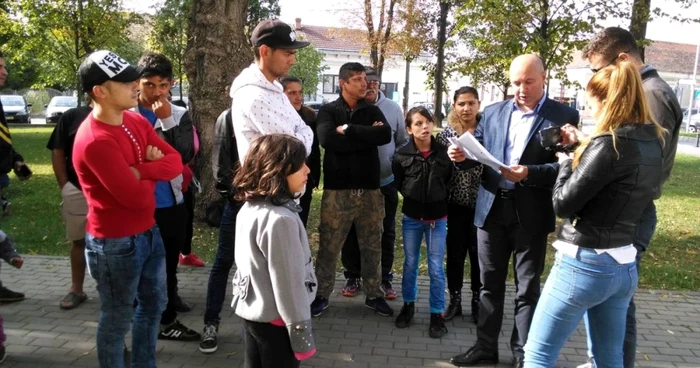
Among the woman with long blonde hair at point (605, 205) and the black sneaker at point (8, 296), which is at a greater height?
the woman with long blonde hair at point (605, 205)

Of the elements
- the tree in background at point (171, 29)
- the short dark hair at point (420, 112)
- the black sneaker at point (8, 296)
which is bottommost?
the black sneaker at point (8, 296)

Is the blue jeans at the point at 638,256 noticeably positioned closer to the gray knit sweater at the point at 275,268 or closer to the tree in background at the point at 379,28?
the gray knit sweater at the point at 275,268

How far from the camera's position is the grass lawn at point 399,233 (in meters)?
6.37

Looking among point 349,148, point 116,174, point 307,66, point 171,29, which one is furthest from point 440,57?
point 116,174

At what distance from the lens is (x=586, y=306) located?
2.73 meters

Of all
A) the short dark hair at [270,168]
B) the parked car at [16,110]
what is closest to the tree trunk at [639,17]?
the short dark hair at [270,168]

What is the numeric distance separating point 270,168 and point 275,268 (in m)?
0.45

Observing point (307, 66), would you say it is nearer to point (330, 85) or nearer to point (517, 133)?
point (330, 85)

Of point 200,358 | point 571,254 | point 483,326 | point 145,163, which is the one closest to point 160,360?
point 200,358

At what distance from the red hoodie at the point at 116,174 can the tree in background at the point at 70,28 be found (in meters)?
21.1

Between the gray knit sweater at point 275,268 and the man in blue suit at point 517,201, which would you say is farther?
the man in blue suit at point 517,201

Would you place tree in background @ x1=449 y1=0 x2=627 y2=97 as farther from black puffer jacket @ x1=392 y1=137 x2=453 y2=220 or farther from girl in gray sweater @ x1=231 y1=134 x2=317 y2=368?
girl in gray sweater @ x1=231 y1=134 x2=317 y2=368

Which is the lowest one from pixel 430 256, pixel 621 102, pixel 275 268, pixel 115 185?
pixel 430 256

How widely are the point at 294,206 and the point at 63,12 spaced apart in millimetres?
23715
